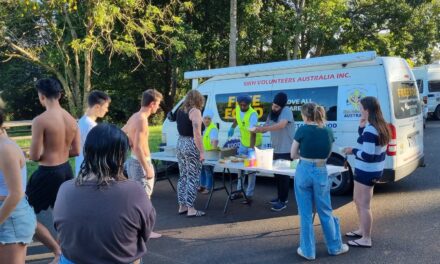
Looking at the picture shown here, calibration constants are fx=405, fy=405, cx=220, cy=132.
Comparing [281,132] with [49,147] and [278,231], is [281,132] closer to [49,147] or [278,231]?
[278,231]

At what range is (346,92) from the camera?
662cm

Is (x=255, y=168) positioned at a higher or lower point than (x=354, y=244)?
higher

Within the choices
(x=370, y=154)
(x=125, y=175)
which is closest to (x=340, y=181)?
(x=370, y=154)

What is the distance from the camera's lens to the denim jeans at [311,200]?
422 centimetres

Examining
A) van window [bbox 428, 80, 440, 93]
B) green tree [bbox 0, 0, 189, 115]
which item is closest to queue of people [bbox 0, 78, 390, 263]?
green tree [bbox 0, 0, 189, 115]

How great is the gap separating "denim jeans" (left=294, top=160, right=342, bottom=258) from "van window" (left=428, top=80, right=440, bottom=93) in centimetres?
1979

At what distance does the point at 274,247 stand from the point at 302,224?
0.60 meters

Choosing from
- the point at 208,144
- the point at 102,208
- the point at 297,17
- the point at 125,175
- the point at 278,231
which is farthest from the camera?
the point at 297,17

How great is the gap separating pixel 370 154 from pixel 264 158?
159cm

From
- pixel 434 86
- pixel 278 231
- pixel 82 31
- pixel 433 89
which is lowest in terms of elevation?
pixel 278 231

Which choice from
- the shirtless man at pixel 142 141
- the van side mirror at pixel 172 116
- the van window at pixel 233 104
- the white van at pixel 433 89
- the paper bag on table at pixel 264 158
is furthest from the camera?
the white van at pixel 433 89

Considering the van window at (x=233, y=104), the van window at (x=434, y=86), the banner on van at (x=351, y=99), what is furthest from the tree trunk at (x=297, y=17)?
Result: the banner on van at (x=351, y=99)

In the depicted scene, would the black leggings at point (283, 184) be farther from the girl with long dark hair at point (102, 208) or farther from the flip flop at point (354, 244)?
the girl with long dark hair at point (102, 208)

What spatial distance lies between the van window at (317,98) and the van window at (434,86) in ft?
55.8
